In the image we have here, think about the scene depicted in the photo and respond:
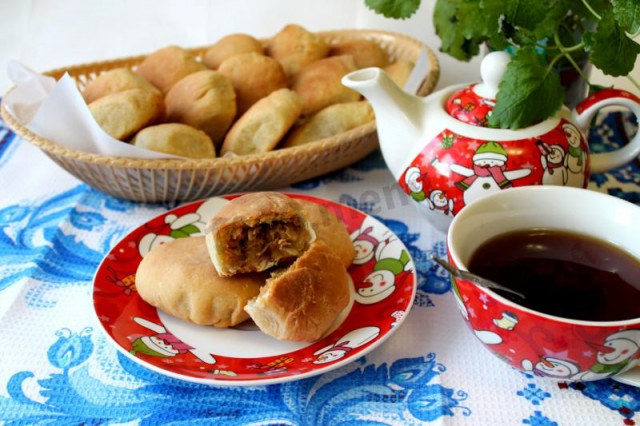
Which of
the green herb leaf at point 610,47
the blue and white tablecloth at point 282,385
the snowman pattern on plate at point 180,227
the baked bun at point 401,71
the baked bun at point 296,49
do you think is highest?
→ the green herb leaf at point 610,47

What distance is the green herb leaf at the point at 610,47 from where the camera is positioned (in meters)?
0.76

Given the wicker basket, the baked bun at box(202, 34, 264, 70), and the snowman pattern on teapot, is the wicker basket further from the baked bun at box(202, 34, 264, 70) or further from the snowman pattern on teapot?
the baked bun at box(202, 34, 264, 70)

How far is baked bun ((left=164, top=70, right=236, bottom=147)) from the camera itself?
1.07 meters

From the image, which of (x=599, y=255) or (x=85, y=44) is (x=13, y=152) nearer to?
(x=85, y=44)

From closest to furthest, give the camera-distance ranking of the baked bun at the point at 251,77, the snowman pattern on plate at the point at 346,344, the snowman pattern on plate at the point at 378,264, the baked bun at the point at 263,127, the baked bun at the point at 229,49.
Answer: the snowman pattern on plate at the point at 346,344
the snowman pattern on plate at the point at 378,264
the baked bun at the point at 263,127
the baked bun at the point at 251,77
the baked bun at the point at 229,49

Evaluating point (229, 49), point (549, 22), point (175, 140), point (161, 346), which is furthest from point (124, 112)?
point (549, 22)

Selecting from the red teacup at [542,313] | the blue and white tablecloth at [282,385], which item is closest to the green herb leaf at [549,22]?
the red teacup at [542,313]

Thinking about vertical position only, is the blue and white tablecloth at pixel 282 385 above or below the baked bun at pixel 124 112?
below

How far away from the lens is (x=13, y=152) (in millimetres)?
1256

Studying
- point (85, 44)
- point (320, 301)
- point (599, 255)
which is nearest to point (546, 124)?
point (599, 255)

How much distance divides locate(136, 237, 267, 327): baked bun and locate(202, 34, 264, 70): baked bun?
23.6 inches

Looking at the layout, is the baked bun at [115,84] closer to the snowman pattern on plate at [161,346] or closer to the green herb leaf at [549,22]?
the snowman pattern on plate at [161,346]

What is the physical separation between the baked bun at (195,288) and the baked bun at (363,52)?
2.18ft

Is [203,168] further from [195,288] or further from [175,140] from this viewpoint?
[195,288]
